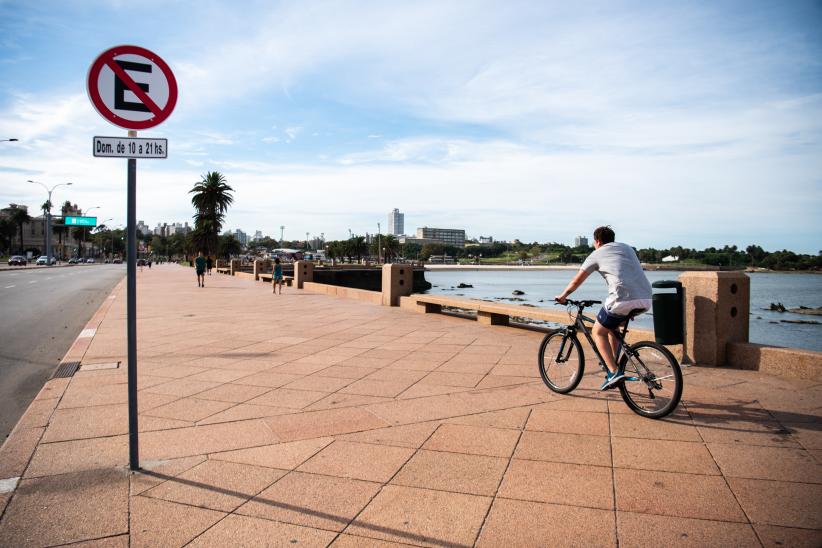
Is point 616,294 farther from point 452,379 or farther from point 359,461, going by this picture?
point 359,461

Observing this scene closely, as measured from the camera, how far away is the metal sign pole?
3.32 meters

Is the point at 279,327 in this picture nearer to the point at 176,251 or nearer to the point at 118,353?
the point at 118,353

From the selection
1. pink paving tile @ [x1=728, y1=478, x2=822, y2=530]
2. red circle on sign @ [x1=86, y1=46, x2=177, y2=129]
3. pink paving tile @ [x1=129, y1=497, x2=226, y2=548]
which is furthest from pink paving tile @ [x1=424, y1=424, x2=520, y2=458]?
red circle on sign @ [x1=86, y1=46, x2=177, y2=129]

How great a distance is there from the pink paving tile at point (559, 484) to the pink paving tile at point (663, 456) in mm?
287

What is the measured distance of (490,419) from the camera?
4.57 m

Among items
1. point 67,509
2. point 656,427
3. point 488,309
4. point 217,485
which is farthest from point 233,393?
point 488,309

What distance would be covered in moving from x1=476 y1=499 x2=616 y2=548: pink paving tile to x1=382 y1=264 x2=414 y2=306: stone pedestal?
12.0 m

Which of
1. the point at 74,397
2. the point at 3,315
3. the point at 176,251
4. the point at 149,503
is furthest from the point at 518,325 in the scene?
the point at 176,251

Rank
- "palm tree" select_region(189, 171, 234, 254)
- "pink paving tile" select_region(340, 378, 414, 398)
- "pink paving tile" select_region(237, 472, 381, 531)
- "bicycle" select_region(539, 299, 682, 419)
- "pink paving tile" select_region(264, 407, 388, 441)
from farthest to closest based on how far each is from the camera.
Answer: "palm tree" select_region(189, 171, 234, 254) < "pink paving tile" select_region(340, 378, 414, 398) < "bicycle" select_region(539, 299, 682, 419) < "pink paving tile" select_region(264, 407, 388, 441) < "pink paving tile" select_region(237, 472, 381, 531)

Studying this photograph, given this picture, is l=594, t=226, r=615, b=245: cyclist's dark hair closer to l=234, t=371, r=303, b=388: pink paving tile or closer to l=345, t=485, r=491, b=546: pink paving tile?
l=345, t=485, r=491, b=546: pink paving tile

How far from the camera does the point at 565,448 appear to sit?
387cm

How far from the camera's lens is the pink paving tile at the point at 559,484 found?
3.07 m

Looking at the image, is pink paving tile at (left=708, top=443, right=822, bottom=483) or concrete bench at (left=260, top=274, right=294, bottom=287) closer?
pink paving tile at (left=708, top=443, right=822, bottom=483)

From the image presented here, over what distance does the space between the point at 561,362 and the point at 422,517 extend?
3.07 metres
